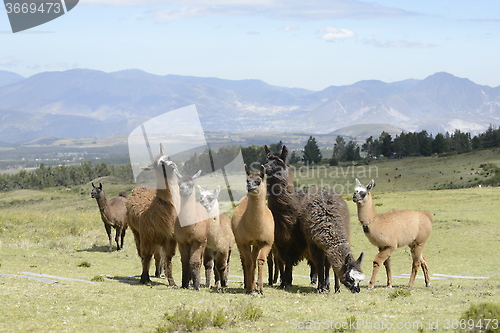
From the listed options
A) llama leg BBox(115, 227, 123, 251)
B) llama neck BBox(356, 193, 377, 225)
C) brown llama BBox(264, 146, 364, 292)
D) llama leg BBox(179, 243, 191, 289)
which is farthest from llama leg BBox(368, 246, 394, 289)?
llama leg BBox(115, 227, 123, 251)

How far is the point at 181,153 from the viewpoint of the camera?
17.4 meters

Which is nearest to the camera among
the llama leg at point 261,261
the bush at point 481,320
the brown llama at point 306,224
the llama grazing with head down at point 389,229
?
the bush at point 481,320

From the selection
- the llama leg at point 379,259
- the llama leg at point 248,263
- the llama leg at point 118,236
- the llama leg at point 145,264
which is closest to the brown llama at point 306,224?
the llama leg at point 379,259

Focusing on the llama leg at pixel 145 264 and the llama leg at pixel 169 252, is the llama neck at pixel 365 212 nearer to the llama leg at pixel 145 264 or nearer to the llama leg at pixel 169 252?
the llama leg at pixel 169 252

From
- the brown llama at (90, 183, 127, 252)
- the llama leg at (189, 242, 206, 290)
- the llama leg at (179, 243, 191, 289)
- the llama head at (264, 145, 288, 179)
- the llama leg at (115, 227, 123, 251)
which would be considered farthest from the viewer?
the brown llama at (90, 183, 127, 252)

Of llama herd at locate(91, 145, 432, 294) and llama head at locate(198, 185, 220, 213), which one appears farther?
llama head at locate(198, 185, 220, 213)

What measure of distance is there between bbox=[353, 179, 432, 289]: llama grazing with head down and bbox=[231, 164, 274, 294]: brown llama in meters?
3.73

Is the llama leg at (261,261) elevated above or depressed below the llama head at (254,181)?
below

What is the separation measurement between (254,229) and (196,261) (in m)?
1.97

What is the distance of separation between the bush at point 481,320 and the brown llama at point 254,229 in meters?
5.16

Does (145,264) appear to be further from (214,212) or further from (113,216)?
(113,216)

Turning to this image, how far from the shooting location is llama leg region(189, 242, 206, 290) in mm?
13789

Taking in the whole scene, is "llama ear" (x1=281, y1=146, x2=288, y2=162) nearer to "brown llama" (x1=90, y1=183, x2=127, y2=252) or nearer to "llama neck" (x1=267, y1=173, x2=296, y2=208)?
"llama neck" (x1=267, y1=173, x2=296, y2=208)

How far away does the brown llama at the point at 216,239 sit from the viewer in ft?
47.6
